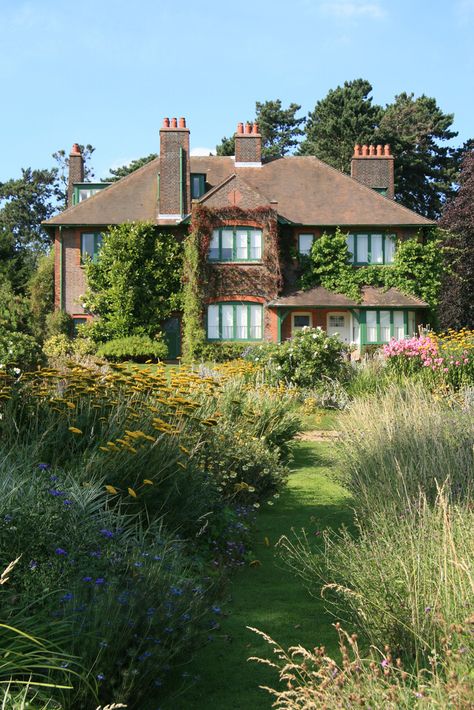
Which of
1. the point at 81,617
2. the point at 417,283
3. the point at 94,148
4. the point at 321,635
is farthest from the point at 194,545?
the point at 94,148

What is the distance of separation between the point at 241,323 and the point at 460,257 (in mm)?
13918

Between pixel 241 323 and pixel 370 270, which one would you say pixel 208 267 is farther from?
pixel 370 270

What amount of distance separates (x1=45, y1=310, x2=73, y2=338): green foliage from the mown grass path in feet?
77.6

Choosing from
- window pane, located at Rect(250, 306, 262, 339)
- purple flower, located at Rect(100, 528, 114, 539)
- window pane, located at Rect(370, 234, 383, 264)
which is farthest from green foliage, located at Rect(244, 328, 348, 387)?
window pane, located at Rect(370, 234, 383, 264)

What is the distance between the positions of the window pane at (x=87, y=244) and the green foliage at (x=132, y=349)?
4370mm

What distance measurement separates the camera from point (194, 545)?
5832 mm

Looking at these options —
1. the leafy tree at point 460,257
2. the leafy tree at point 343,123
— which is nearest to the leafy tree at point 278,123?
the leafy tree at point 343,123

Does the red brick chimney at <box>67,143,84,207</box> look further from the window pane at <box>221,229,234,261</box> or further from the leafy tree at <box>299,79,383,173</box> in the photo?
the leafy tree at <box>299,79,383,173</box>

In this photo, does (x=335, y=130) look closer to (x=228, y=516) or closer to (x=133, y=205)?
(x=133, y=205)

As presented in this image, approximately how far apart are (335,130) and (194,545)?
162 ft

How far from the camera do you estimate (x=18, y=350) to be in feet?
37.4

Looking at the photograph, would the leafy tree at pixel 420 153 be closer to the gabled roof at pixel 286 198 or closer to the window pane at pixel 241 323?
the gabled roof at pixel 286 198

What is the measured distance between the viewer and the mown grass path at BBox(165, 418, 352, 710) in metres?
4.18

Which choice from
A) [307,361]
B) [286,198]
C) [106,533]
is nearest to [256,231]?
[286,198]
